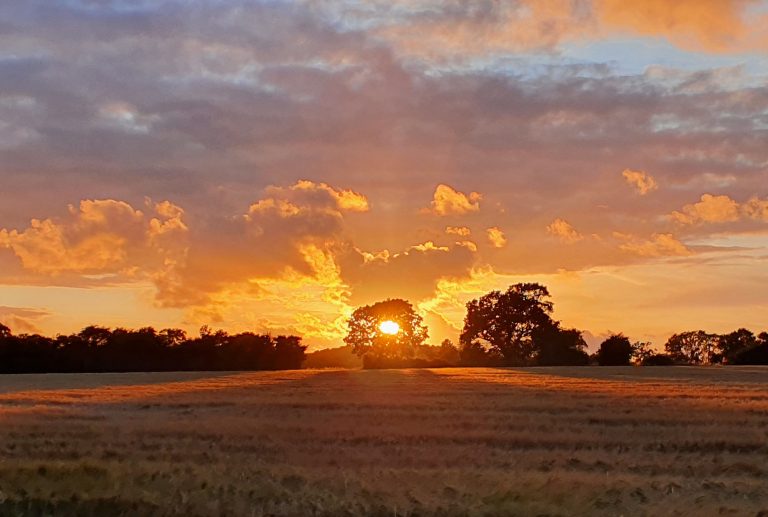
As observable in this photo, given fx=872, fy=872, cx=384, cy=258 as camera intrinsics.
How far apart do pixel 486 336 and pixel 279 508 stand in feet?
387

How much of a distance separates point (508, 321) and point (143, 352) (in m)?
51.6

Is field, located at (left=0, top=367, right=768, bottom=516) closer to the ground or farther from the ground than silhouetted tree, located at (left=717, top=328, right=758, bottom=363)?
closer to the ground

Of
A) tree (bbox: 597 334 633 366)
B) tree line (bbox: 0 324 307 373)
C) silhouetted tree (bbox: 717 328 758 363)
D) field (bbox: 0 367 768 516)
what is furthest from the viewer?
silhouetted tree (bbox: 717 328 758 363)

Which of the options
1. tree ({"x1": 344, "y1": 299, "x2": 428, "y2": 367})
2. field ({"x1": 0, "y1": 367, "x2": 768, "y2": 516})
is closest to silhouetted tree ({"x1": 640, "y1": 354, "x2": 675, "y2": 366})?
tree ({"x1": 344, "y1": 299, "x2": 428, "y2": 367})

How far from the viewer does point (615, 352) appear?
384 ft

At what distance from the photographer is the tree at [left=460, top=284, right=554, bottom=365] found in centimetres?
12681

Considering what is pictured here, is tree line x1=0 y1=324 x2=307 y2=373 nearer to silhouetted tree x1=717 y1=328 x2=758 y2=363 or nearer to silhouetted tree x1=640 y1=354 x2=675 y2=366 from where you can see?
silhouetted tree x1=640 y1=354 x2=675 y2=366

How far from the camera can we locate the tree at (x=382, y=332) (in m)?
139

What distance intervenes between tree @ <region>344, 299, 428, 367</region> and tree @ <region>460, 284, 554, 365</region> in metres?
14.9

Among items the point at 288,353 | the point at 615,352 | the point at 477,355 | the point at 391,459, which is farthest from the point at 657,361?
the point at 391,459

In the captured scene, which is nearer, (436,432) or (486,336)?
(436,432)

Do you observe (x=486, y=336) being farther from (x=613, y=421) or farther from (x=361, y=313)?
(x=613, y=421)

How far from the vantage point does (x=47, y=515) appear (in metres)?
11.8

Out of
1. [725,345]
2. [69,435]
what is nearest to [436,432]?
[69,435]
